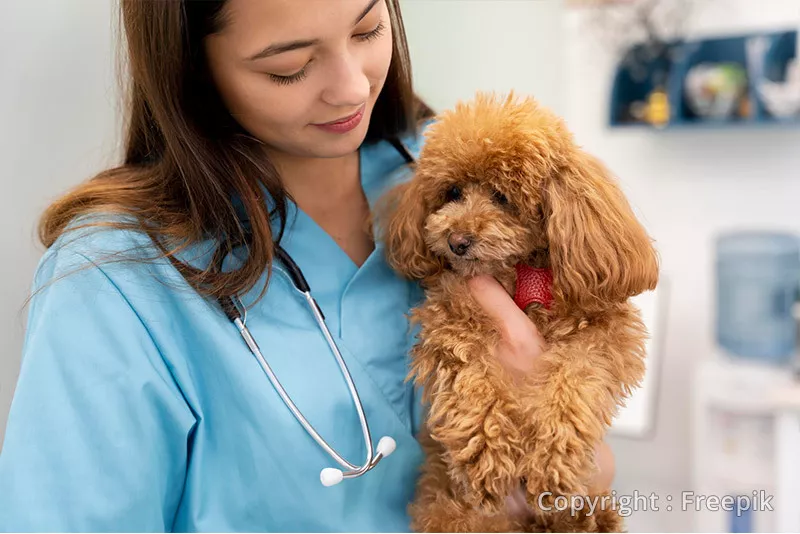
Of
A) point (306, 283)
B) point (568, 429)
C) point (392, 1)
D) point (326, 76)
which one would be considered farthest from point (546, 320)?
point (392, 1)

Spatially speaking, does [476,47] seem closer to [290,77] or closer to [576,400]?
[290,77]

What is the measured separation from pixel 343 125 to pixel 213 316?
0.35m

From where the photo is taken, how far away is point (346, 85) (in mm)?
928

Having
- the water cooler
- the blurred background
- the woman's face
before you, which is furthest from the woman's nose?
the water cooler

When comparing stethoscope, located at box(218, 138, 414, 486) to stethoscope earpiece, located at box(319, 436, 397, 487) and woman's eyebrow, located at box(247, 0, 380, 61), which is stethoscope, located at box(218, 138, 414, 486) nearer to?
stethoscope earpiece, located at box(319, 436, 397, 487)

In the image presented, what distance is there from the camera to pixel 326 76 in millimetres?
928

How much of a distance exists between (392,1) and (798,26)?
6.48 ft

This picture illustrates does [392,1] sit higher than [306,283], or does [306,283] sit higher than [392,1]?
[392,1]

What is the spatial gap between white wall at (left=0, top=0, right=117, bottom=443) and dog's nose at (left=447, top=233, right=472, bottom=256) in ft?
2.27

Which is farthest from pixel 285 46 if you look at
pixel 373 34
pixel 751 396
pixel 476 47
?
pixel 751 396

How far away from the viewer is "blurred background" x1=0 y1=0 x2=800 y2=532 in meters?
2.08

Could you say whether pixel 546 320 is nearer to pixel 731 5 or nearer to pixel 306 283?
pixel 306 283

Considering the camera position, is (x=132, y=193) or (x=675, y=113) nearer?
(x=132, y=193)

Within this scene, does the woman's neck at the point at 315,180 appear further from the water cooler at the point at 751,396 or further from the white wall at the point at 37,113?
the water cooler at the point at 751,396
